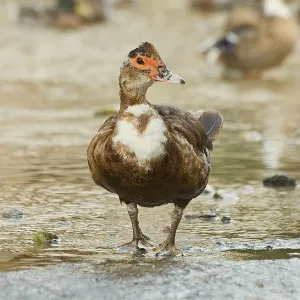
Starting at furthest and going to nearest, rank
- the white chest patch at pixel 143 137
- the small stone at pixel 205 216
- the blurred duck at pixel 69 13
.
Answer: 1. the blurred duck at pixel 69 13
2. the small stone at pixel 205 216
3. the white chest patch at pixel 143 137

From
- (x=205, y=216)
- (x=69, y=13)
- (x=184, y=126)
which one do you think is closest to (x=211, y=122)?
(x=205, y=216)

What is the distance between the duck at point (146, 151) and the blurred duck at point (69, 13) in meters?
13.8

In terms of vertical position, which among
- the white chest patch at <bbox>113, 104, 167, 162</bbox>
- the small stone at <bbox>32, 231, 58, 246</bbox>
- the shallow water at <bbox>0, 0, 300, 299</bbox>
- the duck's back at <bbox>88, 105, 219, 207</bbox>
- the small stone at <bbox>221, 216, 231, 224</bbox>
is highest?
the white chest patch at <bbox>113, 104, 167, 162</bbox>

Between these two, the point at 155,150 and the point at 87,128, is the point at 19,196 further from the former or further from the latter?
the point at 87,128

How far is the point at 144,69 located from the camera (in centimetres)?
621

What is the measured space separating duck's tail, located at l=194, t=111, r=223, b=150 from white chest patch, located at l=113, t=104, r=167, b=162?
1285 mm

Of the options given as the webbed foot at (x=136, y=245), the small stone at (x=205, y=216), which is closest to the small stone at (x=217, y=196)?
the small stone at (x=205, y=216)

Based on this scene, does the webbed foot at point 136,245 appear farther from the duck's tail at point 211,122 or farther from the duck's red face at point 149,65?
the duck's tail at point 211,122

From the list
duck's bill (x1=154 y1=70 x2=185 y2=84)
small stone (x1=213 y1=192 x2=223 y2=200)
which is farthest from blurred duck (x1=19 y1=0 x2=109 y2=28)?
duck's bill (x1=154 y1=70 x2=185 y2=84)

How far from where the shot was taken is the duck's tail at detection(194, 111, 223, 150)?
7371mm

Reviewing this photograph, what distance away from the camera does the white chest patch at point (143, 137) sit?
19.6 ft

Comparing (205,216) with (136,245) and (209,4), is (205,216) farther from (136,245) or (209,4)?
(209,4)

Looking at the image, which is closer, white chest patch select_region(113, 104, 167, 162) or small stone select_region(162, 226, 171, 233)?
white chest patch select_region(113, 104, 167, 162)

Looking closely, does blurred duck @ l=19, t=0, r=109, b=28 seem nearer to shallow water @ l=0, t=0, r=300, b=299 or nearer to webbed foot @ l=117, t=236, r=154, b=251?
shallow water @ l=0, t=0, r=300, b=299
